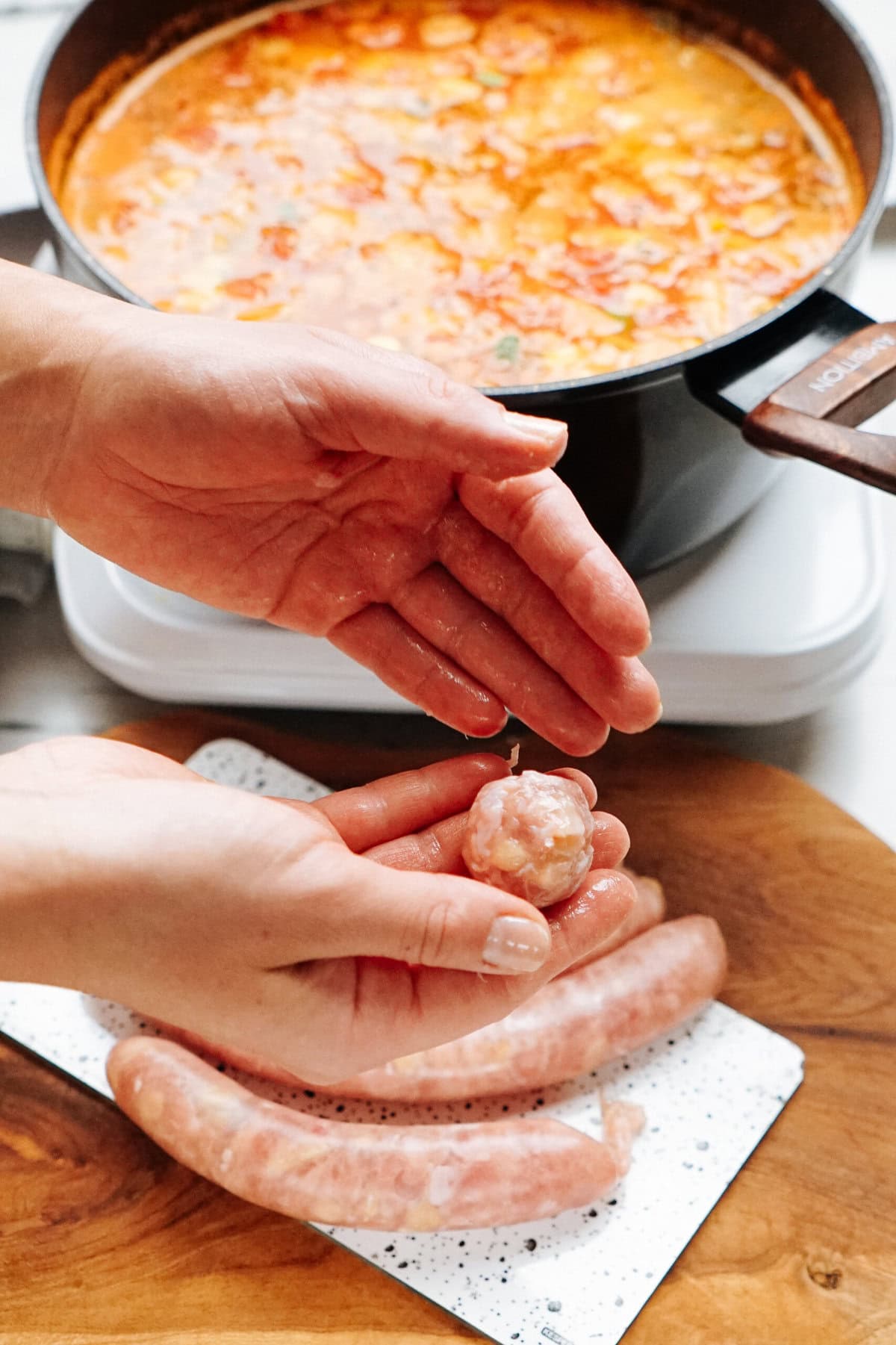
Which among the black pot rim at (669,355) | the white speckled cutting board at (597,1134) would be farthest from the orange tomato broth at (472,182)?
the white speckled cutting board at (597,1134)

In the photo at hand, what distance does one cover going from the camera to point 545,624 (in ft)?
3.86

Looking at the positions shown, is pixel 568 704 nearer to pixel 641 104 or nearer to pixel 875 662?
pixel 875 662

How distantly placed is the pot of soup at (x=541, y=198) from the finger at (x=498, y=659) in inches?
7.5

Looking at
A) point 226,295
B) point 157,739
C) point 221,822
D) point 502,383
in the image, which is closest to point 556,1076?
point 221,822

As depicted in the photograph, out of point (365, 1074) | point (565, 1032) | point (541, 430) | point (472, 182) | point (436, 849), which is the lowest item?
point (365, 1074)

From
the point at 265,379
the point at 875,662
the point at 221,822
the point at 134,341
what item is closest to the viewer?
the point at 221,822

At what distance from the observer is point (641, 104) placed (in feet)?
5.93

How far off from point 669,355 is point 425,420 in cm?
42

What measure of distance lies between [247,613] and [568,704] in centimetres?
38

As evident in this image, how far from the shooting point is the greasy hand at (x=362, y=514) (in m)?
1.05

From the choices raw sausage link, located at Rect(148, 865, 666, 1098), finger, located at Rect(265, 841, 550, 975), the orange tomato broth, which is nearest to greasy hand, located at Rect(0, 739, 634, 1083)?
finger, located at Rect(265, 841, 550, 975)

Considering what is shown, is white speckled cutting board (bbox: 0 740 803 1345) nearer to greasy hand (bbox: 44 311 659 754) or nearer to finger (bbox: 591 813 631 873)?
finger (bbox: 591 813 631 873)

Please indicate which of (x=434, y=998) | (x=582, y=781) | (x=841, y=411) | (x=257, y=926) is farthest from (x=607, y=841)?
(x=841, y=411)

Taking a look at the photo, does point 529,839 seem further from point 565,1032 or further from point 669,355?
point 669,355
